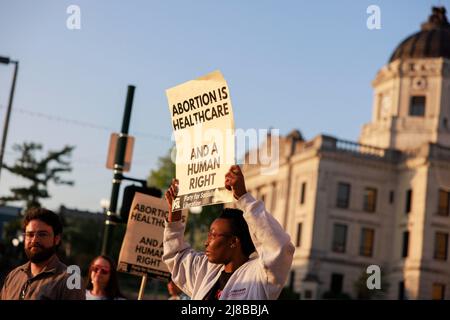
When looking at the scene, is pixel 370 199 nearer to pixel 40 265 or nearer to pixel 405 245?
pixel 405 245

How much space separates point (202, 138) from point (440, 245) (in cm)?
6406

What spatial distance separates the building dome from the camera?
77938 millimetres

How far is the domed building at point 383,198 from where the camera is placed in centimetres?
6731

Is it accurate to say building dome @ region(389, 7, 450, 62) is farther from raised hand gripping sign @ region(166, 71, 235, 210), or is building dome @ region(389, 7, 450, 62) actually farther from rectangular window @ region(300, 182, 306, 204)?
raised hand gripping sign @ region(166, 71, 235, 210)

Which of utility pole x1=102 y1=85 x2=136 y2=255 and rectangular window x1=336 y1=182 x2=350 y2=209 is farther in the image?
rectangular window x1=336 y1=182 x2=350 y2=209

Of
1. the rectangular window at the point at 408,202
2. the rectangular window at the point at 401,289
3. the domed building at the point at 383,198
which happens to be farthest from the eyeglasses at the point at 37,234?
the rectangular window at the point at 408,202

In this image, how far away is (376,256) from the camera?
71.0 metres

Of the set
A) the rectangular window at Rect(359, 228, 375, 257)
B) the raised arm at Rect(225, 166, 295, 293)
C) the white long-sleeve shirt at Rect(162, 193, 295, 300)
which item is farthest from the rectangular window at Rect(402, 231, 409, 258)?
the raised arm at Rect(225, 166, 295, 293)

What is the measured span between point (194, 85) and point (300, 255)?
64056 mm

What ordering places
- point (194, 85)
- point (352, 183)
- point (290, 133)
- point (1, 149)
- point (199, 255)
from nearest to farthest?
point (194, 85), point (199, 255), point (1, 149), point (352, 183), point (290, 133)

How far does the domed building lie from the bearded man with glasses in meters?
57.4

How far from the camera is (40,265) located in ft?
19.2
